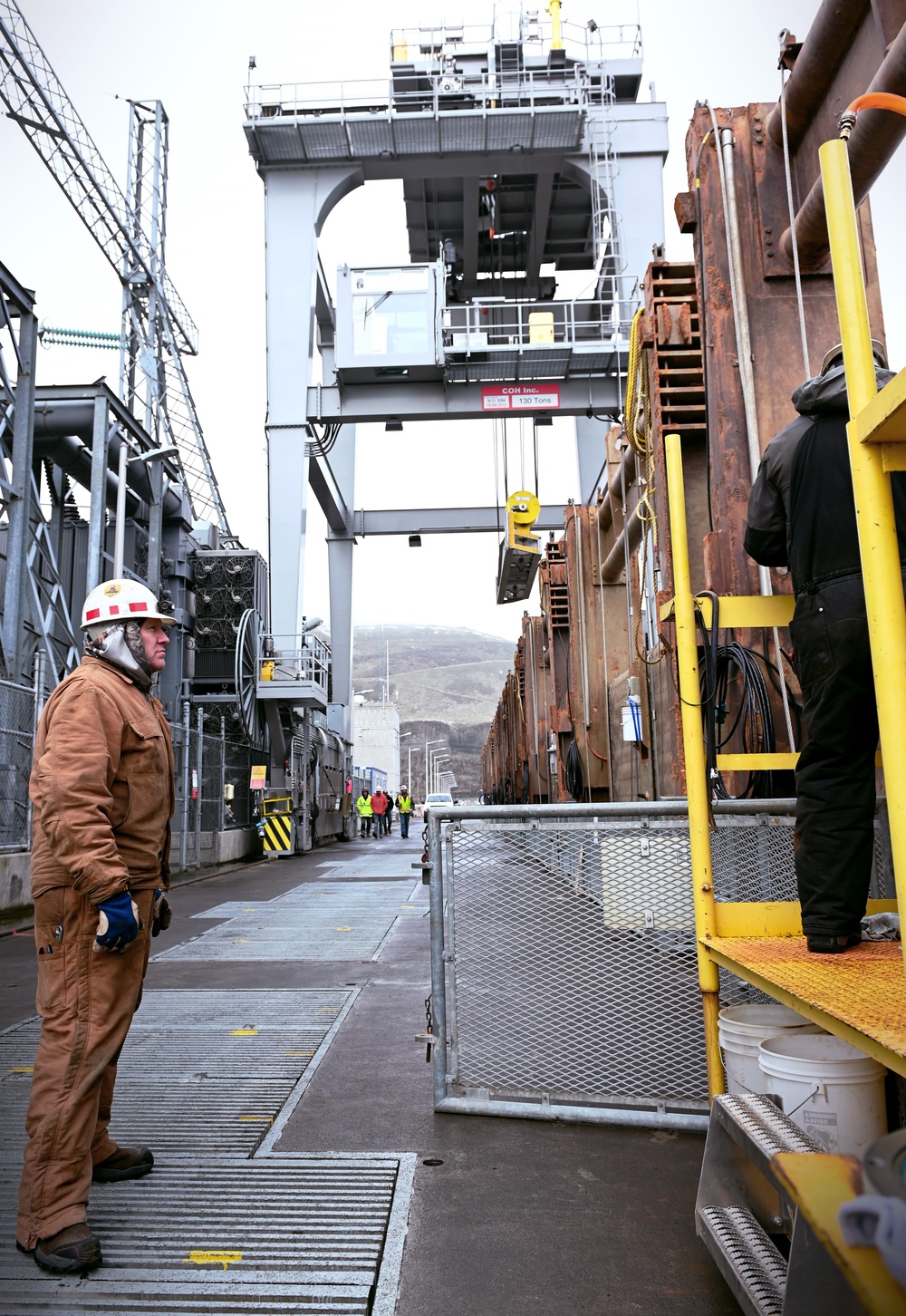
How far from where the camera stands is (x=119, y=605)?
318 cm

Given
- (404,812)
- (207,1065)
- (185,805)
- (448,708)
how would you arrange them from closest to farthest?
(207,1065), (185,805), (404,812), (448,708)

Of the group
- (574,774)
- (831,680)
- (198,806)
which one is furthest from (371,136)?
(831,680)

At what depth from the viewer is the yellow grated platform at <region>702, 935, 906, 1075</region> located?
1.76 m

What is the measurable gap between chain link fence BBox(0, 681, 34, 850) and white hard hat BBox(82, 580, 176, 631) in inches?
311

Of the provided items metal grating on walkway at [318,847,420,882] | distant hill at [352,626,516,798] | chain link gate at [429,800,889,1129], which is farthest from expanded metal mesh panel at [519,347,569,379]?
distant hill at [352,626,516,798]

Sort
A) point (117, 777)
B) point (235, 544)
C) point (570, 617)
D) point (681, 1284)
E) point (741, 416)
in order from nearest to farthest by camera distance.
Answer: point (681, 1284)
point (117, 777)
point (741, 416)
point (570, 617)
point (235, 544)

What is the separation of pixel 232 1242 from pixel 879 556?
247cm

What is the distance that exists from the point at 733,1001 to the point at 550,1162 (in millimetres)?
1044

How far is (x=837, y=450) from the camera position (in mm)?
2789

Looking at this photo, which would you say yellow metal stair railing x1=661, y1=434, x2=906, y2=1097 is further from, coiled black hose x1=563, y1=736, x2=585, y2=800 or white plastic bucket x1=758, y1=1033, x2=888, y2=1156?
coiled black hose x1=563, y1=736, x2=585, y2=800

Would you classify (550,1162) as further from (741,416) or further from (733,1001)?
(741,416)

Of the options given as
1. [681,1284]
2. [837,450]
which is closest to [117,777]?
[681,1284]

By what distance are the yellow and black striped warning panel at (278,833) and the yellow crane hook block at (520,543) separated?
7.53 meters

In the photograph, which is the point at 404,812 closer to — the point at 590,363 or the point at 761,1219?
the point at 590,363
